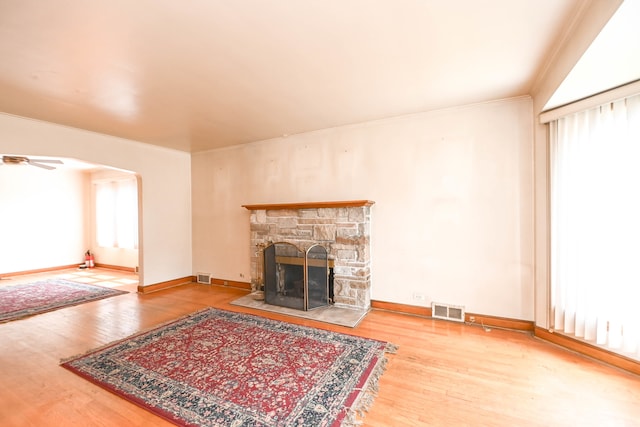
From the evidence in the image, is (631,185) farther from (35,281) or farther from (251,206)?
(35,281)

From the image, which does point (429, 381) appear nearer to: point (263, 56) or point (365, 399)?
point (365, 399)

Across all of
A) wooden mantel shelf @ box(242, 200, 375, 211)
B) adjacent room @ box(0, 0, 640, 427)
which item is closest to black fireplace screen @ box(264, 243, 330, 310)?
adjacent room @ box(0, 0, 640, 427)

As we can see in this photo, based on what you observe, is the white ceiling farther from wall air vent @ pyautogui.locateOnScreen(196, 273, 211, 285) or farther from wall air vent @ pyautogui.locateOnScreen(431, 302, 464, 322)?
wall air vent @ pyautogui.locateOnScreen(196, 273, 211, 285)

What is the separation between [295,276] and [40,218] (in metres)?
7.28

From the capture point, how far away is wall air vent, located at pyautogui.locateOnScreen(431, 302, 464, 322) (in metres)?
3.41

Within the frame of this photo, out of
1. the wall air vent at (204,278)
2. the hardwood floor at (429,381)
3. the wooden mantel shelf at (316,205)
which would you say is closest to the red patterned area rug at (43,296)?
the hardwood floor at (429,381)

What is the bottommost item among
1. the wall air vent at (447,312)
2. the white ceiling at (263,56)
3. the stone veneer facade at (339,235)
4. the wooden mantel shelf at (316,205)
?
the wall air vent at (447,312)

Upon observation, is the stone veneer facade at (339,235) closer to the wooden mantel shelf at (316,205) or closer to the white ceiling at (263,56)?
the wooden mantel shelf at (316,205)

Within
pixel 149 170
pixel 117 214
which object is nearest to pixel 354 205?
pixel 149 170

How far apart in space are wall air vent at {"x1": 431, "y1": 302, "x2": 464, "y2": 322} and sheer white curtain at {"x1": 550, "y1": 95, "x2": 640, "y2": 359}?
93 cm

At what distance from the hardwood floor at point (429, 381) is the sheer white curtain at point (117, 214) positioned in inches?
146

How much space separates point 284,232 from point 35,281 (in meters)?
5.99

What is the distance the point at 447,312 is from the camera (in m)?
3.46

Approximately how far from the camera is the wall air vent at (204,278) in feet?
18.0
